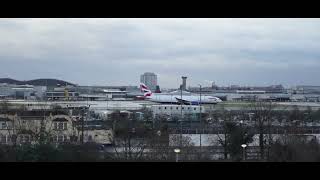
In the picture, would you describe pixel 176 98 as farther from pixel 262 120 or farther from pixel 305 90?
pixel 262 120

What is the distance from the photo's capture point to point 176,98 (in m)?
25.3

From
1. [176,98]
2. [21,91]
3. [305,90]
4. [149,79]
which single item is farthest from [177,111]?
[149,79]

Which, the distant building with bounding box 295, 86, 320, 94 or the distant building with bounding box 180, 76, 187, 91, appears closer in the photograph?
the distant building with bounding box 295, 86, 320, 94

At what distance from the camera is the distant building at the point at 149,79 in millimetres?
27627

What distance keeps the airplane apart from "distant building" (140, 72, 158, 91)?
0.40m

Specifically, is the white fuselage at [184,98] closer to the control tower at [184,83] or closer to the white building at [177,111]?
the control tower at [184,83]

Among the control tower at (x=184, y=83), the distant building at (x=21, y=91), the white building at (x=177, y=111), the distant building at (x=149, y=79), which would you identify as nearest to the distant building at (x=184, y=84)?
the control tower at (x=184, y=83)

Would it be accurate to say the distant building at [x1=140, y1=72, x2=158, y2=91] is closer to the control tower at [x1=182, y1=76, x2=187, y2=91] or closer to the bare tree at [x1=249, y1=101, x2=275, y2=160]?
the control tower at [x1=182, y1=76, x2=187, y2=91]

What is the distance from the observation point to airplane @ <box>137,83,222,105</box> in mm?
23438

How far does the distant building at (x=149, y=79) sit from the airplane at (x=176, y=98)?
1.30 feet

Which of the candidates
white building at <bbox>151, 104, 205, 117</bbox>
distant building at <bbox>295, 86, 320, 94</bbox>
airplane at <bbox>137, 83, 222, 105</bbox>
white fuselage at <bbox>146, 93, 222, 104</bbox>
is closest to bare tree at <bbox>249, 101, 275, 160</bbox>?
white building at <bbox>151, 104, 205, 117</bbox>
